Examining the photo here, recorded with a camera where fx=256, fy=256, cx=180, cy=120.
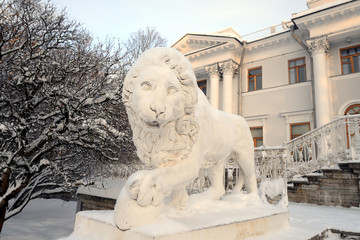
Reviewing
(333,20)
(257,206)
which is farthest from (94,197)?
(333,20)

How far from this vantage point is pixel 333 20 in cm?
1232

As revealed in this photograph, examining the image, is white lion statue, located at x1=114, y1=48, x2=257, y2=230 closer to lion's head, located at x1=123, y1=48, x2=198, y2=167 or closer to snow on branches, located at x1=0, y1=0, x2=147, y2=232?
lion's head, located at x1=123, y1=48, x2=198, y2=167

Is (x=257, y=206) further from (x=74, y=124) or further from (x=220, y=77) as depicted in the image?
(x=220, y=77)

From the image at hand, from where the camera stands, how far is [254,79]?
A: 15.9 meters

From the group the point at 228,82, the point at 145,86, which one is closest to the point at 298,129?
the point at 228,82

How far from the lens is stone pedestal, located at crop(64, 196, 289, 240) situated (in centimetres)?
142

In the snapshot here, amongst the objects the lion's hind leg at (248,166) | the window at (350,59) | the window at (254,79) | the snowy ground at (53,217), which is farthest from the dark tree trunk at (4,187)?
the window at (350,59)

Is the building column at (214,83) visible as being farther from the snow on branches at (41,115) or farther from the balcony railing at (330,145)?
the snow on branches at (41,115)

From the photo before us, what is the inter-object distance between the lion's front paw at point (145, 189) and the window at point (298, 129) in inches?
538

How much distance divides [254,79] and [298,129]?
4.15m

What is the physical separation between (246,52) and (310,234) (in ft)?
50.1

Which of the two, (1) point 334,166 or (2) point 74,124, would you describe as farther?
(1) point 334,166

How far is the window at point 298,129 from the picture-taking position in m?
13.4

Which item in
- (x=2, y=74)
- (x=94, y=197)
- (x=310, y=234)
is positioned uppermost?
(x=2, y=74)
